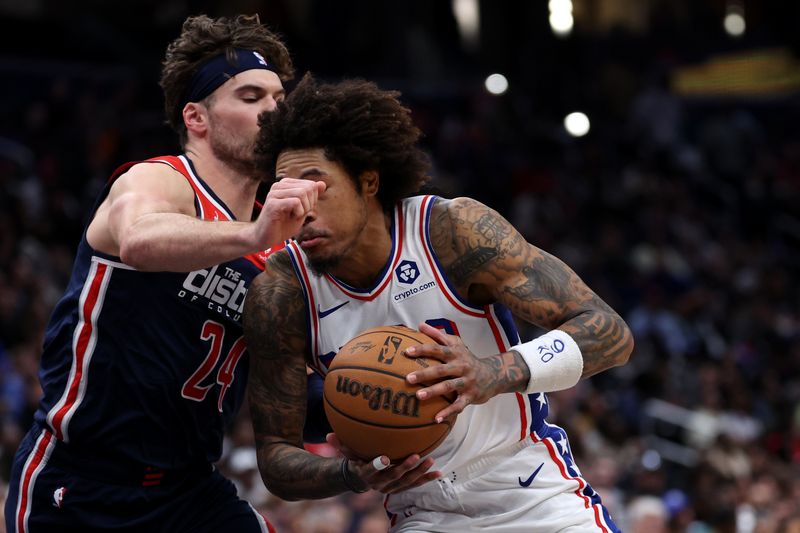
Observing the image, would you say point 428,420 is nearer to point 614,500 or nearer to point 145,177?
point 145,177

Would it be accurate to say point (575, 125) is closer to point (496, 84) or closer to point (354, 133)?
point (496, 84)

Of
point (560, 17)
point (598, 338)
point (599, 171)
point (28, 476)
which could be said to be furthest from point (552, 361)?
point (560, 17)

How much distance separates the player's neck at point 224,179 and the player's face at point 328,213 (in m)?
0.58

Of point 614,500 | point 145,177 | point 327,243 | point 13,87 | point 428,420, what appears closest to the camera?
point 428,420

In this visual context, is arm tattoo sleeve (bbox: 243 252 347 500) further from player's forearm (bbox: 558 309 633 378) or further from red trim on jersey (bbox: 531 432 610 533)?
player's forearm (bbox: 558 309 633 378)

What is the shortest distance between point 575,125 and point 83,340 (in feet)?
46.8

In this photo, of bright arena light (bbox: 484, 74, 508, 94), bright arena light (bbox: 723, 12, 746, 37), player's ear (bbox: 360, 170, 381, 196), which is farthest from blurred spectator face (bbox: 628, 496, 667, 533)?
bright arena light (bbox: 723, 12, 746, 37)

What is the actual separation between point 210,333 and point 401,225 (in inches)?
32.4

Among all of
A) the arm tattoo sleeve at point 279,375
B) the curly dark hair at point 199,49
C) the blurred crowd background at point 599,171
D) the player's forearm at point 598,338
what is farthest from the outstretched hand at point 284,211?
the blurred crowd background at point 599,171

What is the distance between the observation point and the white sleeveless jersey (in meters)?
3.83

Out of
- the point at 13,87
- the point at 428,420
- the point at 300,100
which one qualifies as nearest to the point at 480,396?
the point at 428,420

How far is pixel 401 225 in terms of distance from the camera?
13.0ft

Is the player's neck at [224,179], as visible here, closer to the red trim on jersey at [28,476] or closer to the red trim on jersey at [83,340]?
the red trim on jersey at [83,340]

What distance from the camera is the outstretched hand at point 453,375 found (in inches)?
132
